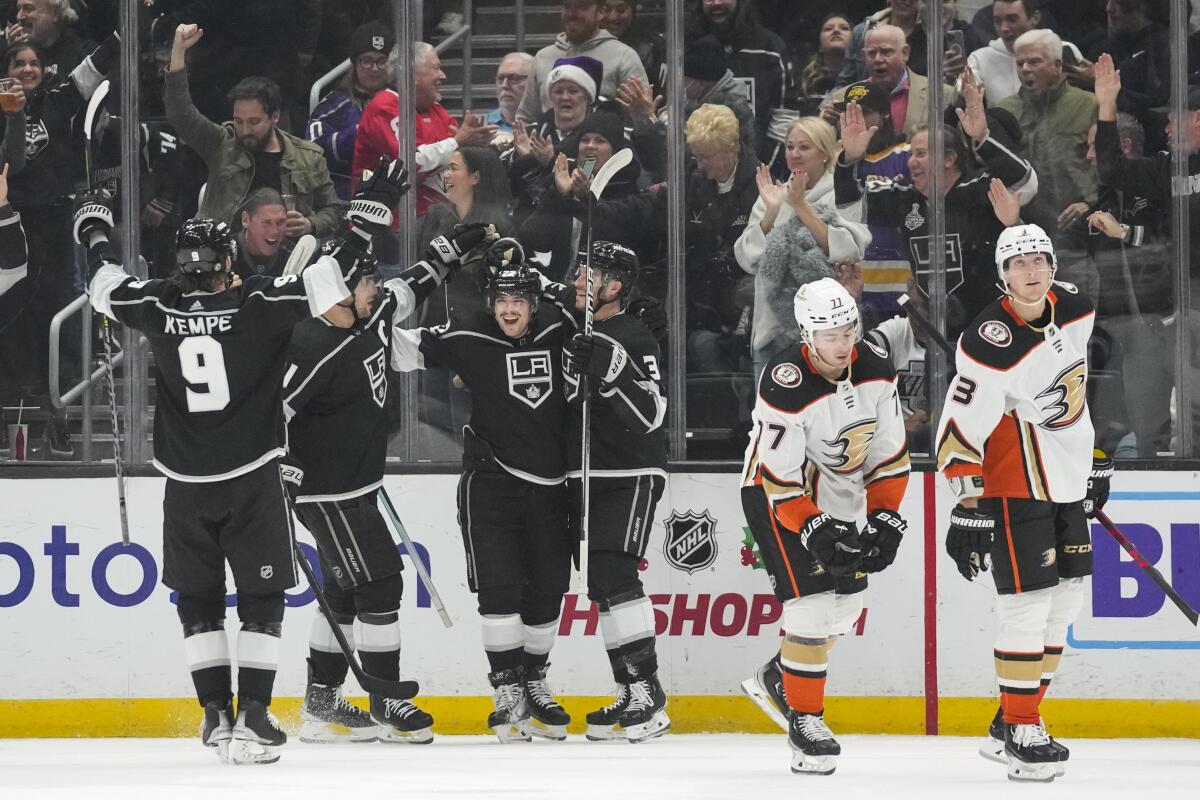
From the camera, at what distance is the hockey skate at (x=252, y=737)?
4.60 m

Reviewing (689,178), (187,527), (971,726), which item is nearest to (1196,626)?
(971,726)

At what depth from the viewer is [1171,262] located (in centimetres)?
571

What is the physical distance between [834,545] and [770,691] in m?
1.05

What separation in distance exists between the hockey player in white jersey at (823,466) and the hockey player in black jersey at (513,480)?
3.06 ft

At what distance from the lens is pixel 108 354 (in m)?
5.10

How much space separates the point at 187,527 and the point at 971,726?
8.24 feet

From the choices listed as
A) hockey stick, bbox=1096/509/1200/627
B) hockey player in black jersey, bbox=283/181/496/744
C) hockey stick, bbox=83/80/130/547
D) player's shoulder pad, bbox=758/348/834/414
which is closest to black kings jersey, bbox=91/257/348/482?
hockey stick, bbox=83/80/130/547

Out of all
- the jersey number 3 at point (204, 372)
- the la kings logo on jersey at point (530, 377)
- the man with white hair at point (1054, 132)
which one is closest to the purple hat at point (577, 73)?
the la kings logo on jersey at point (530, 377)

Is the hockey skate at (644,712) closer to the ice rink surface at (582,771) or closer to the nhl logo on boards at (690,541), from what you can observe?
the ice rink surface at (582,771)

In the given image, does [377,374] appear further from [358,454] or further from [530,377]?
[530,377]

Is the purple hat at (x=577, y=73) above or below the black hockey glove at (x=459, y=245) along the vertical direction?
above

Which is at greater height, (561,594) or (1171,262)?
(1171,262)

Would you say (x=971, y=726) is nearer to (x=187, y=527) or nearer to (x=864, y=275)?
(x=864, y=275)

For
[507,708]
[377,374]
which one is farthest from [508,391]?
[507,708]
